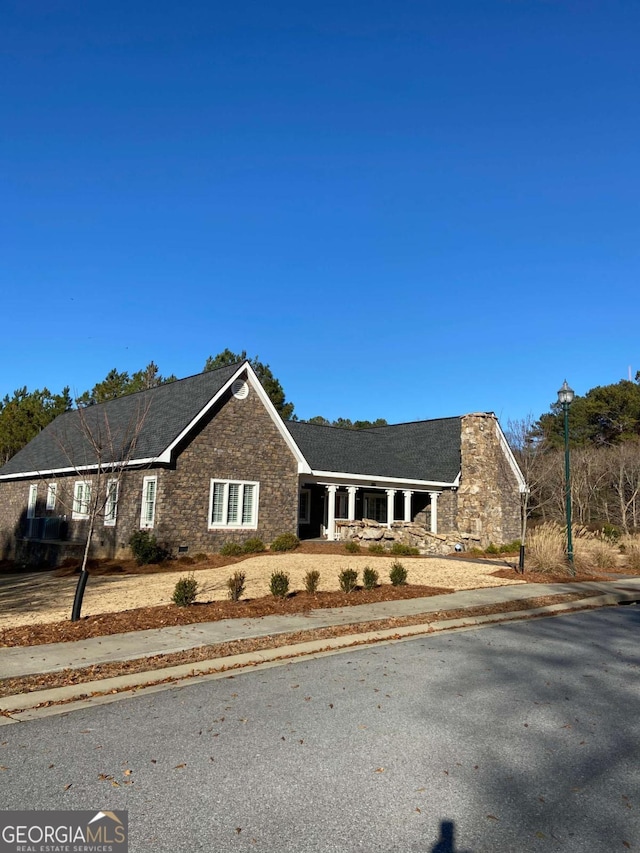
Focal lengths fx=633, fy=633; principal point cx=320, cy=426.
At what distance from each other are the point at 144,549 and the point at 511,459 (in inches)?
786

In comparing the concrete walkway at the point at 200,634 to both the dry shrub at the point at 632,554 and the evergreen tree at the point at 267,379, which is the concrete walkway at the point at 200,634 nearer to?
the dry shrub at the point at 632,554

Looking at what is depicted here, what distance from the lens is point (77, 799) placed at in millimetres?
4191

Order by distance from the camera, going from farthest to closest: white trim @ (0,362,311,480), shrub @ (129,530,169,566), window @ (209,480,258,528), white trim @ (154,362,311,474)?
window @ (209,480,258,528) → white trim @ (154,362,311,474) → white trim @ (0,362,311,480) → shrub @ (129,530,169,566)

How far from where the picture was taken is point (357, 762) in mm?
4895

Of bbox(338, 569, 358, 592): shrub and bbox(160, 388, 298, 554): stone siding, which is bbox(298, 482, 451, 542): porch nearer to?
bbox(160, 388, 298, 554): stone siding

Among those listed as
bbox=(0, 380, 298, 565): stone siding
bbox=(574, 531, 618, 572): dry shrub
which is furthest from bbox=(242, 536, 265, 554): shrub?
bbox=(574, 531, 618, 572): dry shrub

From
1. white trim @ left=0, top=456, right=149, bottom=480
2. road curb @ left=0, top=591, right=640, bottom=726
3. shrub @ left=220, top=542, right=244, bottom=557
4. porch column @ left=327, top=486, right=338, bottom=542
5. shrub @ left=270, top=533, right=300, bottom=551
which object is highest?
white trim @ left=0, top=456, right=149, bottom=480

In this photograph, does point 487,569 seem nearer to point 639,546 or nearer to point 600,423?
point 639,546

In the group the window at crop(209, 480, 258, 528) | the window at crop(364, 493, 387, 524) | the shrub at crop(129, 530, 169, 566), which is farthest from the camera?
the window at crop(364, 493, 387, 524)

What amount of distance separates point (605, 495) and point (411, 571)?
30325 mm

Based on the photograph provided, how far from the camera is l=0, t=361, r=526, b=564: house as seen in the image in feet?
72.8

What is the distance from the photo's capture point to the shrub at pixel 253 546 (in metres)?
22.6

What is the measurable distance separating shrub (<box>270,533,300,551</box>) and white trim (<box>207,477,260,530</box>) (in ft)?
3.71

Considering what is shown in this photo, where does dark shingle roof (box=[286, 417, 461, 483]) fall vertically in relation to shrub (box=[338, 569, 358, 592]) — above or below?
above
